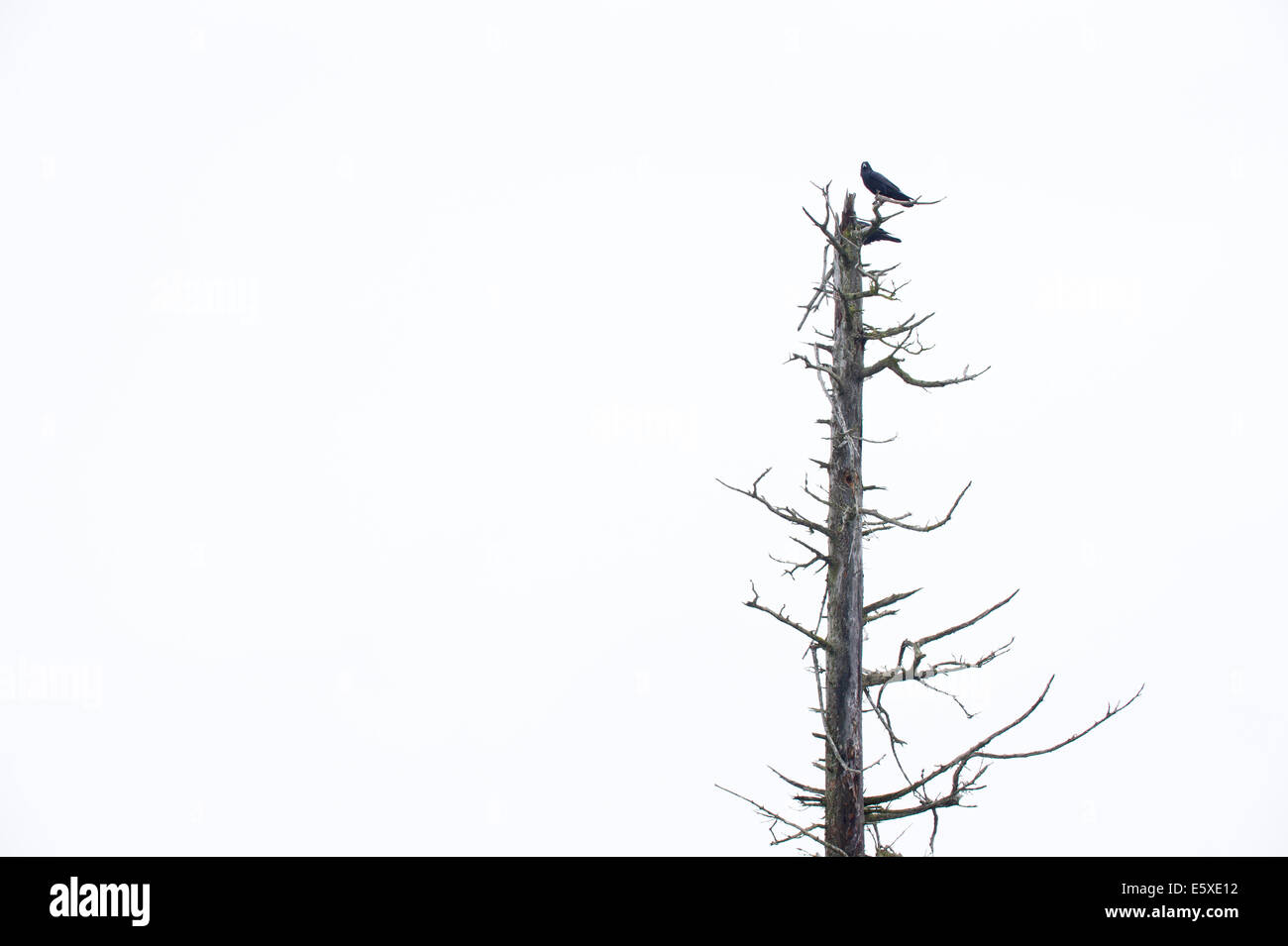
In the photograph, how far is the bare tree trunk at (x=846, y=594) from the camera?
8211 millimetres

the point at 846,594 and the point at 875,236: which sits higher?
the point at 875,236

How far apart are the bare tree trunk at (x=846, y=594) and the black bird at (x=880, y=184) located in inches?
70.2

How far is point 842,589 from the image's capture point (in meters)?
8.34

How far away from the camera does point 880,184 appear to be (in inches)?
409

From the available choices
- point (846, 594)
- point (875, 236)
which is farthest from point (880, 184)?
point (846, 594)

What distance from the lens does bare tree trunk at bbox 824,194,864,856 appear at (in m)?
8.21

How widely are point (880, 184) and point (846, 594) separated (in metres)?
4.44

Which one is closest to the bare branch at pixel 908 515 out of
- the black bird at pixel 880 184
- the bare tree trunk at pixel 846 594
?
the bare tree trunk at pixel 846 594

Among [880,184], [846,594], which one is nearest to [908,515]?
[846,594]

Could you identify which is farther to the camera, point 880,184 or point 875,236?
point 880,184

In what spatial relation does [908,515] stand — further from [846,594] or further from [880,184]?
[880,184]
